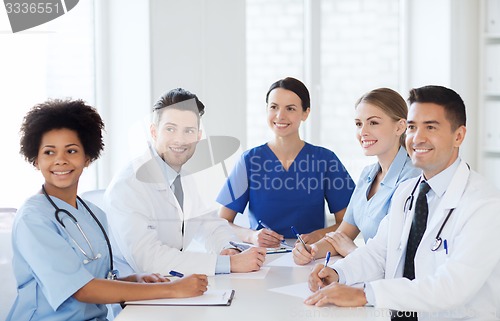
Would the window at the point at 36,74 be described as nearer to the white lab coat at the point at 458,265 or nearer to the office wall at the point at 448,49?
the white lab coat at the point at 458,265

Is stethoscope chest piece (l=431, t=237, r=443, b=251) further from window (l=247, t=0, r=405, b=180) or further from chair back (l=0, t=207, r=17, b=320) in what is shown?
window (l=247, t=0, r=405, b=180)

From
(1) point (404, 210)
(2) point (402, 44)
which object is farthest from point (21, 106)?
(2) point (402, 44)

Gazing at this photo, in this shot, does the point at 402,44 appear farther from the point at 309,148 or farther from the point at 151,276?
the point at 151,276

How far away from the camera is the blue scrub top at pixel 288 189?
311 cm

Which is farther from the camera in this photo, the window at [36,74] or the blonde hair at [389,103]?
the window at [36,74]

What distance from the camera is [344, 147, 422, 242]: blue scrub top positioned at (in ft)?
8.41

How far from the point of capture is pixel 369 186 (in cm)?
269

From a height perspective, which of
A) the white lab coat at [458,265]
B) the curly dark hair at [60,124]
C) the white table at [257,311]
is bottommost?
the white table at [257,311]

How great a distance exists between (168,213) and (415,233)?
0.95 m

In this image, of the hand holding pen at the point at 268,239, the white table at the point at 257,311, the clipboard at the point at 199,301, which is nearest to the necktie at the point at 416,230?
the white table at the point at 257,311

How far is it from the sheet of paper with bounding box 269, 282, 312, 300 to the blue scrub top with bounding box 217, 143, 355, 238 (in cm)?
100

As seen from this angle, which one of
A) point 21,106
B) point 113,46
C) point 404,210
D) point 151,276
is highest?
point 113,46

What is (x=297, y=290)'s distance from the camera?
202 cm

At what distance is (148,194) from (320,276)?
754mm
